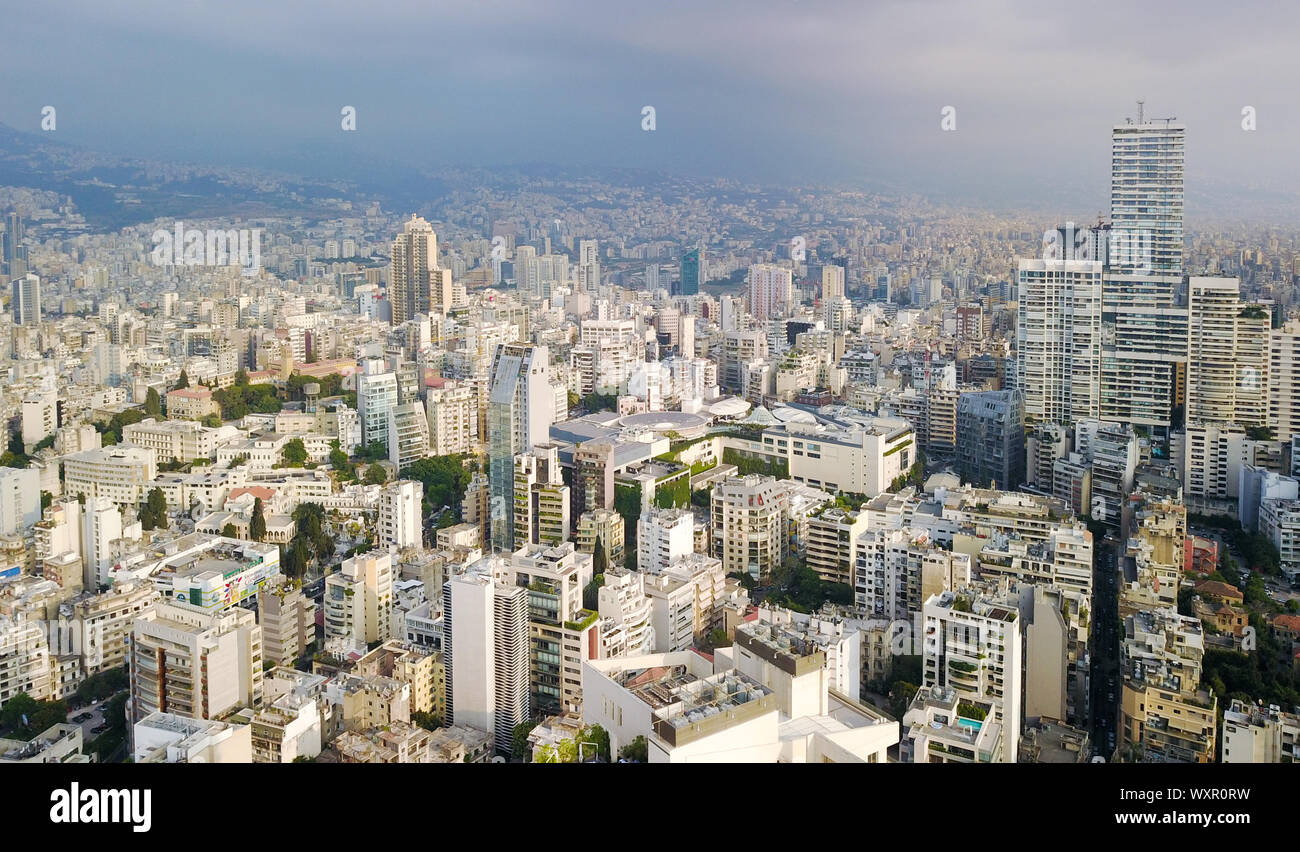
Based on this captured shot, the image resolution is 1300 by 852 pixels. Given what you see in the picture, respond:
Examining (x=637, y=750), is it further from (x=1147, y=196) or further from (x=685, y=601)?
(x=1147, y=196)

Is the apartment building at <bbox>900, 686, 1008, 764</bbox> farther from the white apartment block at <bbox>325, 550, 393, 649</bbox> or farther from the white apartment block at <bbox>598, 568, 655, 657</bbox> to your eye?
the white apartment block at <bbox>325, 550, 393, 649</bbox>

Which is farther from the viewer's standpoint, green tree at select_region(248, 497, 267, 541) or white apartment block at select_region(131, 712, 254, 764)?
green tree at select_region(248, 497, 267, 541)

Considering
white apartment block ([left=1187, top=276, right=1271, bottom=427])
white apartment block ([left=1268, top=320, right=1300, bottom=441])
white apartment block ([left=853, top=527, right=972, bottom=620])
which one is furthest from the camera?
white apartment block ([left=1187, top=276, right=1271, bottom=427])

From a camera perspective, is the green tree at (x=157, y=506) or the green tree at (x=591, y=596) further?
the green tree at (x=157, y=506)

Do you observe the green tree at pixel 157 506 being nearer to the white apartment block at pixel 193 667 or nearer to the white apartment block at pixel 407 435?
the white apartment block at pixel 407 435

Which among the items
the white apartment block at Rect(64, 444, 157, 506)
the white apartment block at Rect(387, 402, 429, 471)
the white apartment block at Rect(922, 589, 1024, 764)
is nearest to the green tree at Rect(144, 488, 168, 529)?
the white apartment block at Rect(64, 444, 157, 506)

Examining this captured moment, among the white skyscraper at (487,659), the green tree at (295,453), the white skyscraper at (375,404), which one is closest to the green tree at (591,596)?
the white skyscraper at (487,659)

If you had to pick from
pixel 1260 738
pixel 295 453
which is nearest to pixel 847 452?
pixel 295 453
